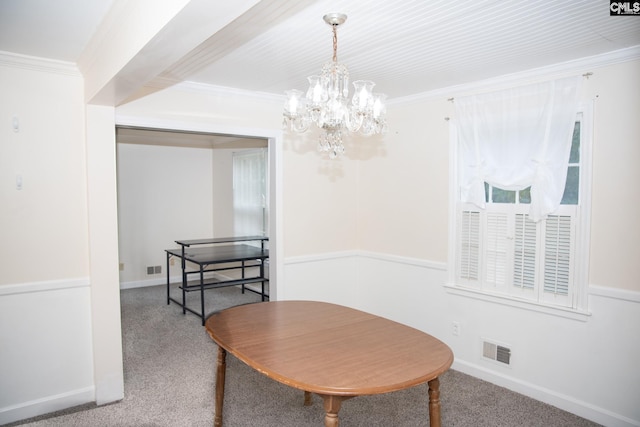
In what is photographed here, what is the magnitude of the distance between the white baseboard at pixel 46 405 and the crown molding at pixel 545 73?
3.38 m

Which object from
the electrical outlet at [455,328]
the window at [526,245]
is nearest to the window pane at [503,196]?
the window at [526,245]

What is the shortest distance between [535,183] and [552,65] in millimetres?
777

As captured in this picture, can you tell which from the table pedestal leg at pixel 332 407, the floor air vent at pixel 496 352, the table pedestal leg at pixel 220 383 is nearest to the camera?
the table pedestal leg at pixel 332 407

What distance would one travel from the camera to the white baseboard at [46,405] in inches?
103

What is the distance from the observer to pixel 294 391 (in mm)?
3002

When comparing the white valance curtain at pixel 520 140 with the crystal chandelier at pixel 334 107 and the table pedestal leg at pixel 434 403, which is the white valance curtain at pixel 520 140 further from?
the table pedestal leg at pixel 434 403

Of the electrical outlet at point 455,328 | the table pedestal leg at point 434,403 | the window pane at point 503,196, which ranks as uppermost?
the window pane at point 503,196

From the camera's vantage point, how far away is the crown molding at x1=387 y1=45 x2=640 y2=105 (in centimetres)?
246

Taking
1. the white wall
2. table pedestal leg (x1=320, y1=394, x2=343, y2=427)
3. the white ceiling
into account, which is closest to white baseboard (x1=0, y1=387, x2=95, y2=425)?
the white wall

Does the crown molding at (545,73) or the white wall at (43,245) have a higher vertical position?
the crown molding at (545,73)

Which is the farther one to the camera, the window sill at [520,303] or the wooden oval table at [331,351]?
the window sill at [520,303]

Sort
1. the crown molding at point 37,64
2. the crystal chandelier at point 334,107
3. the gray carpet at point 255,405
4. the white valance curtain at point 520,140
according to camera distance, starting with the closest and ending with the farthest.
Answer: the crystal chandelier at point 334,107, the crown molding at point 37,64, the gray carpet at point 255,405, the white valance curtain at point 520,140

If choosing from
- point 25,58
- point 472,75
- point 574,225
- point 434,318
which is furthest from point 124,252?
point 574,225

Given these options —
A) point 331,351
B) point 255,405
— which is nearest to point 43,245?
point 255,405
